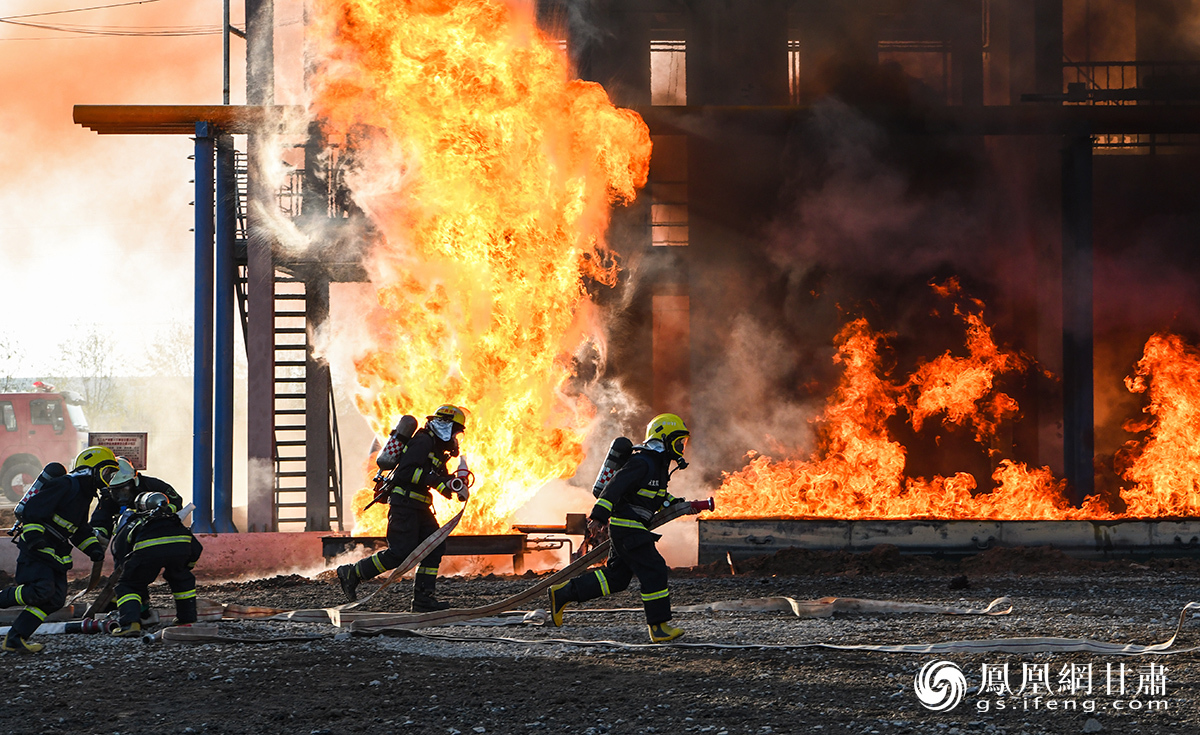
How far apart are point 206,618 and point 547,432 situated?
5.25m

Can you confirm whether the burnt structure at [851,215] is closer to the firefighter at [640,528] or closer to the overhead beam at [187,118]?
the overhead beam at [187,118]

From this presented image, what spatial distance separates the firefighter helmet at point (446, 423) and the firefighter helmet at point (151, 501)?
93.5 inches

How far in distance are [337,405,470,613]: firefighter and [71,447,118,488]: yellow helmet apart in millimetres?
2064

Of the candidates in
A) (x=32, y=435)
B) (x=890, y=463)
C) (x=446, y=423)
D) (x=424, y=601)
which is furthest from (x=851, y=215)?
(x=32, y=435)

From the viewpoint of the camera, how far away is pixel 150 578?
7672mm

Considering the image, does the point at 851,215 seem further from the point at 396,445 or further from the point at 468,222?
the point at 396,445

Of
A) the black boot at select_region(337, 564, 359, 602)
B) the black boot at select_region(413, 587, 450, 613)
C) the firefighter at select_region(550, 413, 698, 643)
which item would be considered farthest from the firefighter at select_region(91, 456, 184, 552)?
the firefighter at select_region(550, 413, 698, 643)

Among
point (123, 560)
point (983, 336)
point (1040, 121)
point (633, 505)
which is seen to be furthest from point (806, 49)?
point (123, 560)

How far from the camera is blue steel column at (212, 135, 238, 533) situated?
44.3 feet

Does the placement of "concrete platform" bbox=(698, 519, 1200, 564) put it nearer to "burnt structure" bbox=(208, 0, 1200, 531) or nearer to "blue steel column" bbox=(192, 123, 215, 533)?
"burnt structure" bbox=(208, 0, 1200, 531)

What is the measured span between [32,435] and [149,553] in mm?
20275

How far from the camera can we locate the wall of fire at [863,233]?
50.7ft

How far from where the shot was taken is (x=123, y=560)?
25.8ft

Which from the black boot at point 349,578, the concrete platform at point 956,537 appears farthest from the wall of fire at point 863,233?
the black boot at point 349,578
